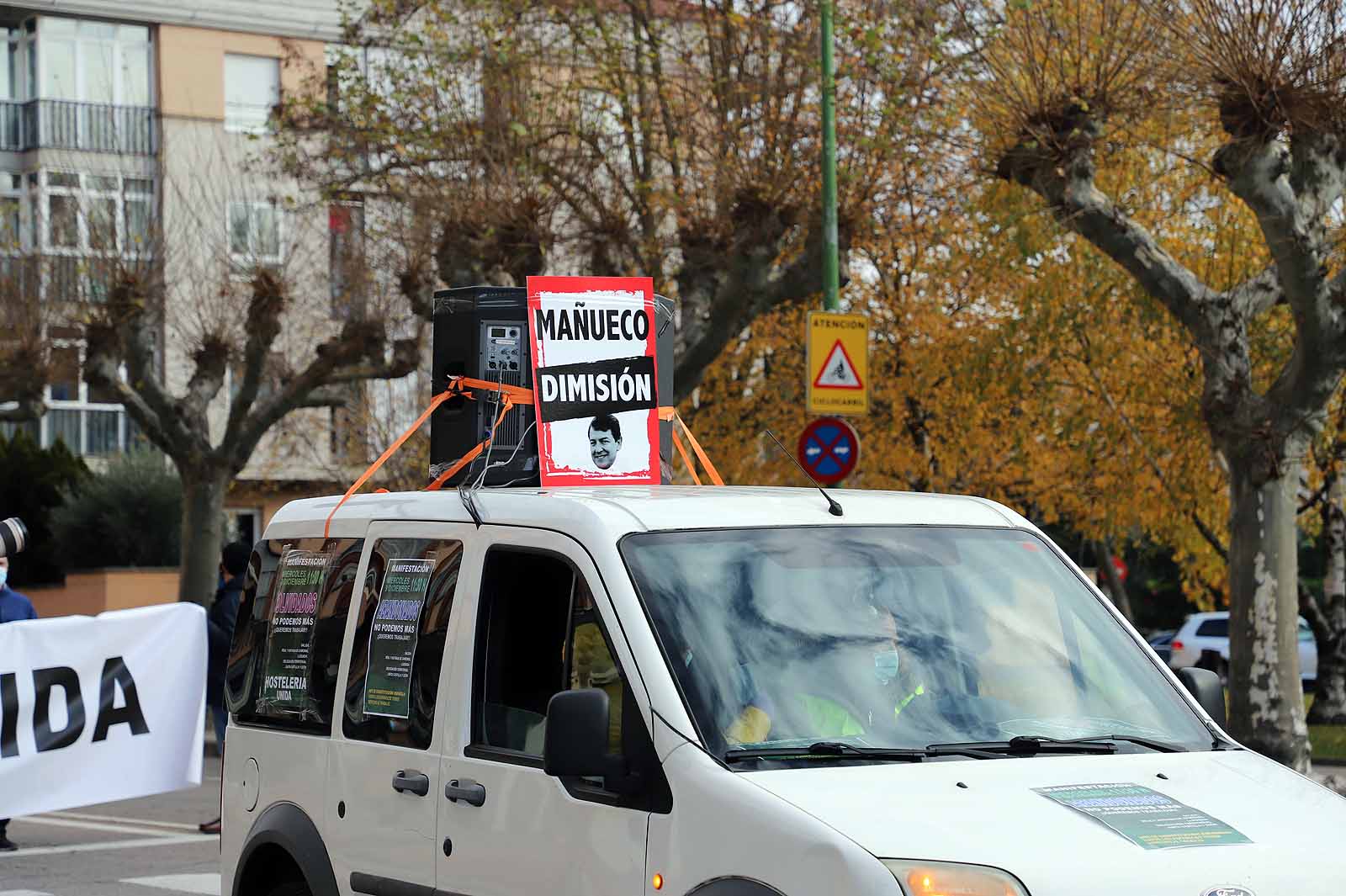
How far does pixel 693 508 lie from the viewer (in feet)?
17.1

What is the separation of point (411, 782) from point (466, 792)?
31 cm

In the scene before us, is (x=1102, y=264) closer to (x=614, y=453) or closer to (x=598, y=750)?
(x=614, y=453)

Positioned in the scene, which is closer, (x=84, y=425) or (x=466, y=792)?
(x=466, y=792)

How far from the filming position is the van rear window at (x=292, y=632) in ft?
20.5

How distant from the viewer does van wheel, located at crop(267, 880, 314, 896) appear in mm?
6301

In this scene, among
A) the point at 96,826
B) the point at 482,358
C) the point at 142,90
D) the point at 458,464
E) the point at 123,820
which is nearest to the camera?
the point at 458,464

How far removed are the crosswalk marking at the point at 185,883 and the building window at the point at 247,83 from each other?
3636 centimetres

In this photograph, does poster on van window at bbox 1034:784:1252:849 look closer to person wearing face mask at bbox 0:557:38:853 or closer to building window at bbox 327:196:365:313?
person wearing face mask at bbox 0:557:38:853

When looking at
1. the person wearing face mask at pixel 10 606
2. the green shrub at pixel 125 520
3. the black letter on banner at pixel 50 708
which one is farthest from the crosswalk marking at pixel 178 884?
the green shrub at pixel 125 520

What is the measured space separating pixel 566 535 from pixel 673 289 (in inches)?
870

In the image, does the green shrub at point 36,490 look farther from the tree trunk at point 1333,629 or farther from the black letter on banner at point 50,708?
the black letter on banner at point 50,708

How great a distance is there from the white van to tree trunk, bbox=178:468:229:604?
20250 mm

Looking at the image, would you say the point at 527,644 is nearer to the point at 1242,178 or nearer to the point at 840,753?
the point at 840,753

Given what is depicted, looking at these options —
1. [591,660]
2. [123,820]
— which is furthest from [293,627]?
[123,820]
